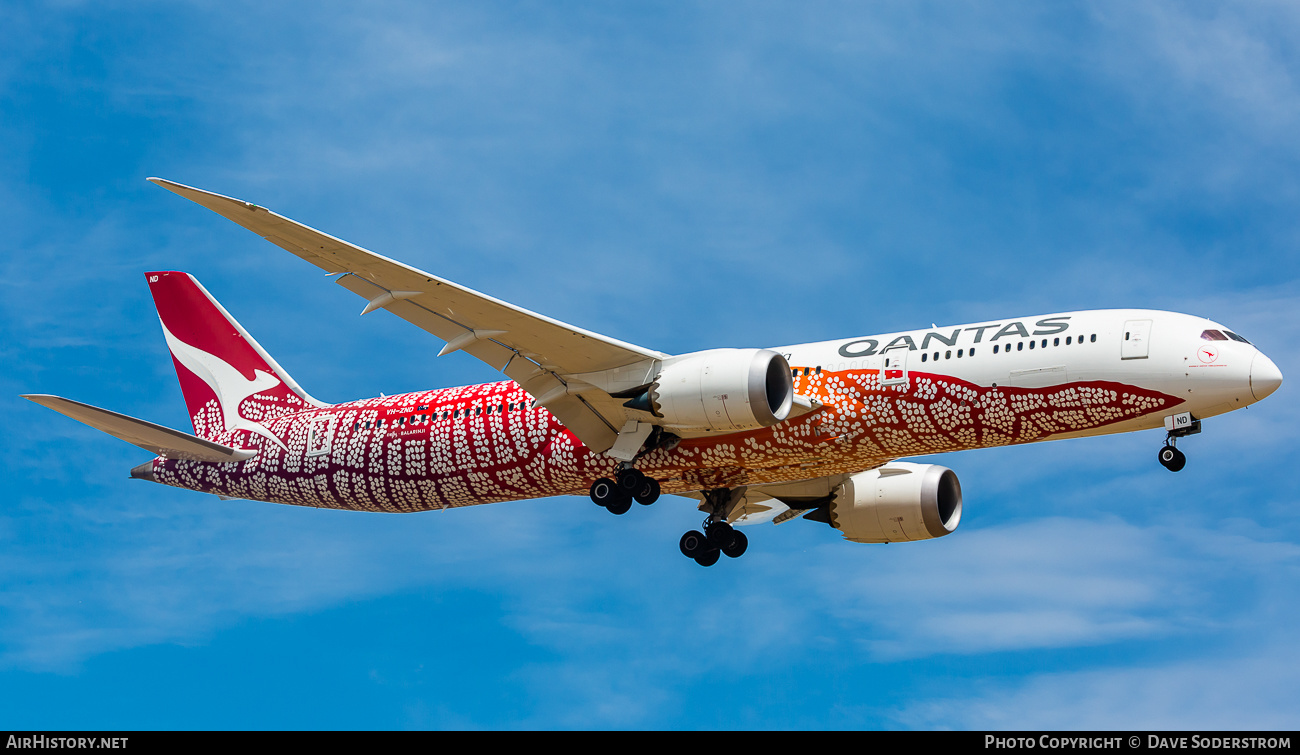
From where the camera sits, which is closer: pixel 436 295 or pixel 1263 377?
pixel 1263 377

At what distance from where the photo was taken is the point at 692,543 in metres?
33.6

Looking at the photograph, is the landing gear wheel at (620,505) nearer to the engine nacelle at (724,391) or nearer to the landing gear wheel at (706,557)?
the engine nacelle at (724,391)

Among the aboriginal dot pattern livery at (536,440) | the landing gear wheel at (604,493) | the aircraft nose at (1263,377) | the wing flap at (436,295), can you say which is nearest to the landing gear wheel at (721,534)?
the aboriginal dot pattern livery at (536,440)

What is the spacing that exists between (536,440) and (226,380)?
11804mm

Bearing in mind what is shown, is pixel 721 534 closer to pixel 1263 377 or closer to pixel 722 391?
pixel 722 391

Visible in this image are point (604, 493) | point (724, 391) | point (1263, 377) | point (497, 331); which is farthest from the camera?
point (604, 493)

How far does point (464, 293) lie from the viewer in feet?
88.9

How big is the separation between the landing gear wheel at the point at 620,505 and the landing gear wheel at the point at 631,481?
0.19 m

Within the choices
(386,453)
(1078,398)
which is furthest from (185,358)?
(1078,398)

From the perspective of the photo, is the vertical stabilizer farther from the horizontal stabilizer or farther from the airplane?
the horizontal stabilizer

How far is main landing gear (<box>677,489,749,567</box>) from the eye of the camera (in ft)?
110

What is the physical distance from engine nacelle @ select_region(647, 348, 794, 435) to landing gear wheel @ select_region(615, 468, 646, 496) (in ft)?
5.82

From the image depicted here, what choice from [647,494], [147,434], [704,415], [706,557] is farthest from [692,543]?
[147,434]
